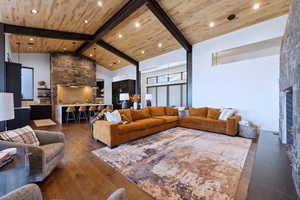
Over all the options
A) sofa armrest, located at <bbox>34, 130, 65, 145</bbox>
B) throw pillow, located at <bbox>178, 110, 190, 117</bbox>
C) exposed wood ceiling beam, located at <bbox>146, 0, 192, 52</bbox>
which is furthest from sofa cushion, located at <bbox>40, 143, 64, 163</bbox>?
throw pillow, located at <bbox>178, 110, 190, 117</bbox>

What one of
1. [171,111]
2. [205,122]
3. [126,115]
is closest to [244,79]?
[205,122]

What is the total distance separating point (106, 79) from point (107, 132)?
25.7 ft

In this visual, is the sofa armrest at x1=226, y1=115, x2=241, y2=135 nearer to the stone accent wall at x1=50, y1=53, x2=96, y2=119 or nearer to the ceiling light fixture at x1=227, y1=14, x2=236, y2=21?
the ceiling light fixture at x1=227, y1=14, x2=236, y2=21

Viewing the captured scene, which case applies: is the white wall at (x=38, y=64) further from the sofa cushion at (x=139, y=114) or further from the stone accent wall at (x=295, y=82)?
the stone accent wall at (x=295, y=82)

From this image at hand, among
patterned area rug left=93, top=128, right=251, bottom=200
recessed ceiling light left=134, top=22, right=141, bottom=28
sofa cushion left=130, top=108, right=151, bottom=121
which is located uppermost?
recessed ceiling light left=134, top=22, right=141, bottom=28

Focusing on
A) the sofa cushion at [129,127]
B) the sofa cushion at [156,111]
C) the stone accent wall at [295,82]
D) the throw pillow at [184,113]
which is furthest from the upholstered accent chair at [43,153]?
the throw pillow at [184,113]

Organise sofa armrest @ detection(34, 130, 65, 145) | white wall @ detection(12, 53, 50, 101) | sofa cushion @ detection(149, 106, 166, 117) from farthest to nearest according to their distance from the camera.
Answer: white wall @ detection(12, 53, 50, 101) < sofa cushion @ detection(149, 106, 166, 117) < sofa armrest @ detection(34, 130, 65, 145)

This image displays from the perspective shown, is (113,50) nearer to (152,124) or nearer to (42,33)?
(42,33)

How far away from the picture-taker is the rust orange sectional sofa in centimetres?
312

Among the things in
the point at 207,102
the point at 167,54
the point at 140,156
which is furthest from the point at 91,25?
the point at 207,102

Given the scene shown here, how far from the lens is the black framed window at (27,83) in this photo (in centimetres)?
710

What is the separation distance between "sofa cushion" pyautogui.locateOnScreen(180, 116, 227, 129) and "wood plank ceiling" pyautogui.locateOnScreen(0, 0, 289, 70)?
3258 millimetres

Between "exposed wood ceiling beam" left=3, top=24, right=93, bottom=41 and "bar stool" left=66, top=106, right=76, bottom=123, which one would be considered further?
"bar stool" left=66, top=106, right=76, bottom=123

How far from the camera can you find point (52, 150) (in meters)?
1.95
